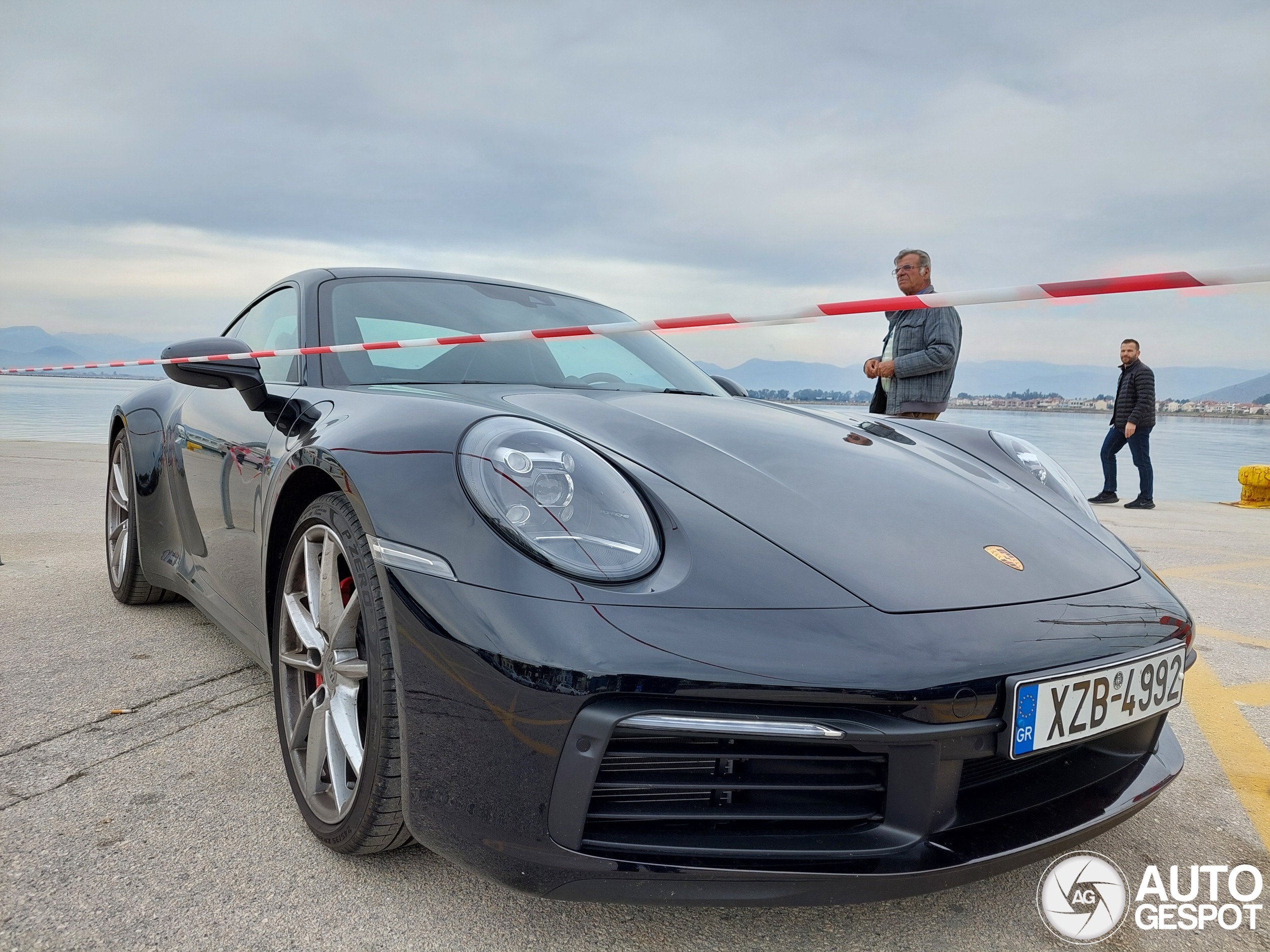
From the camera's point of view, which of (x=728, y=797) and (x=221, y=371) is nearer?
(x=728, y=797)

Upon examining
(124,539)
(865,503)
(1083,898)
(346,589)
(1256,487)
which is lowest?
(1256,487)

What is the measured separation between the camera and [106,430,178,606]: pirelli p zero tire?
3186 millimetres

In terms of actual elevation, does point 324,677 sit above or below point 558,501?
below

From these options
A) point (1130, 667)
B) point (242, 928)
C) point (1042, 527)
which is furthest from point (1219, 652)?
point (242, 928)

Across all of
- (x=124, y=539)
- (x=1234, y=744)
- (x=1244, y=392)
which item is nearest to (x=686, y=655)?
(x=1234, y=744)

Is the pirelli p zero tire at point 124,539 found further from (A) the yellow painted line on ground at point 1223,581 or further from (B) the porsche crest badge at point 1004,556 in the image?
(A) the yellow painted line on ground at point 1223,581

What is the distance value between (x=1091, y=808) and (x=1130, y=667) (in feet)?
0.76

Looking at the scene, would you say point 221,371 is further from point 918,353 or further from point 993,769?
point 918,353

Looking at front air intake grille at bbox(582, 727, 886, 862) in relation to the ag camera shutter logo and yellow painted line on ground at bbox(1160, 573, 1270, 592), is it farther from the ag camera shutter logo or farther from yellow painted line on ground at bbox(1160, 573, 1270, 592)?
yellow painted line on ground at bbox(1160, 573, 1270, 592)

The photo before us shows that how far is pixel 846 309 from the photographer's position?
2.33m

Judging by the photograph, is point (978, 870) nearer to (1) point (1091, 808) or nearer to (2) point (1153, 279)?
(1) point (1091, 808)

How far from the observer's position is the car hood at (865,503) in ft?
4.79

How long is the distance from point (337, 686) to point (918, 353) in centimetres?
362

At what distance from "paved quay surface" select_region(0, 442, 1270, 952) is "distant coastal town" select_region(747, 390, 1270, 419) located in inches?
56.5
